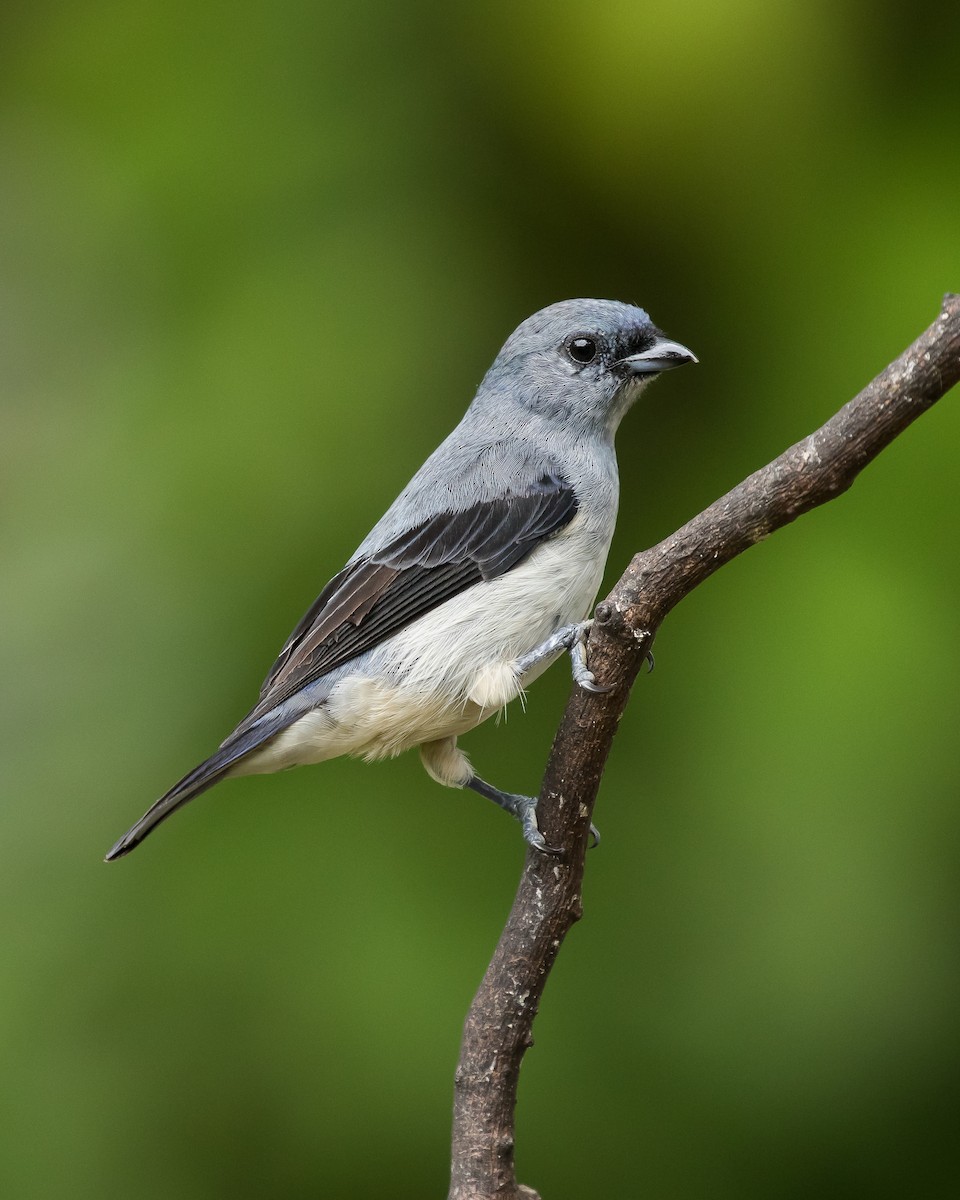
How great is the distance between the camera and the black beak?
3.10 m

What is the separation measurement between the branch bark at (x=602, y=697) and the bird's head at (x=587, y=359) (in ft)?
3.67

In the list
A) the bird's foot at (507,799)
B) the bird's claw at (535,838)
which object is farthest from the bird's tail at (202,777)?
the bird's claw at (535,838)

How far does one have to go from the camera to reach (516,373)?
10.8 ft

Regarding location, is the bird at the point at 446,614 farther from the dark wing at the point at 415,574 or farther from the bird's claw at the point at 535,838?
the bird's claw at the point at 535,838

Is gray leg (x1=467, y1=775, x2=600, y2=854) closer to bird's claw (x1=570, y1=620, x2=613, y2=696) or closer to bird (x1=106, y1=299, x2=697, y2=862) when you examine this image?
bird (x1=106, y1=299, x2=697, y2=862)

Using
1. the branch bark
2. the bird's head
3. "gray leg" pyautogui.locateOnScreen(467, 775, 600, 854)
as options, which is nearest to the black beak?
the bird's head

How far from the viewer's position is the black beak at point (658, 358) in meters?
3.10

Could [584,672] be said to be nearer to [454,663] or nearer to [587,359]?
[454,663]

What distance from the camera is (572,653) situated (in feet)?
7.59

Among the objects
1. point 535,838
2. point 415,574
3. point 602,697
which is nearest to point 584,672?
point 602,697

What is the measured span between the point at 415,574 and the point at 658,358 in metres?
0.77

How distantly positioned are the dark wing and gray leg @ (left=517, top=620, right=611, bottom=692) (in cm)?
22

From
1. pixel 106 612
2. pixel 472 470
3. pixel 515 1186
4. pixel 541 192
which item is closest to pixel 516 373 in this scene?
pixel 472 470

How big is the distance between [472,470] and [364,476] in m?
0.53
